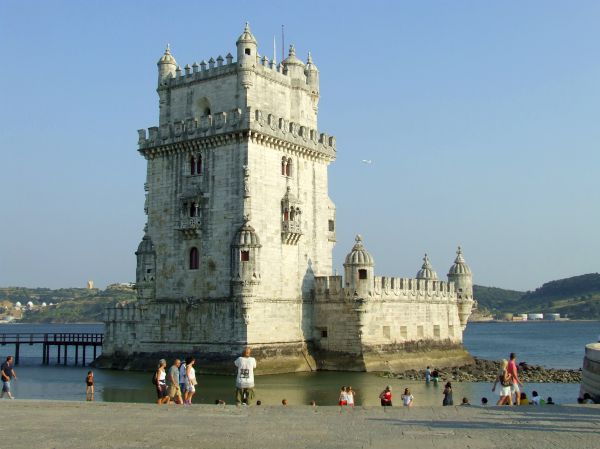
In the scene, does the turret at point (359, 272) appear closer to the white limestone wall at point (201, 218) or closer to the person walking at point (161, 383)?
the white limestone wall at point (201, 218)

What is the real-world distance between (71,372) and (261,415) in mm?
39280

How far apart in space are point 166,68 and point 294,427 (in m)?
39.2

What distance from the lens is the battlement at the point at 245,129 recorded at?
48594 millimetres

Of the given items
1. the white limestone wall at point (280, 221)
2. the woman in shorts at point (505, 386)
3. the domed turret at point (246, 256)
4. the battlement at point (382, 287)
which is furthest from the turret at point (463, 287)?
the woman in shorts at point (505, 386)

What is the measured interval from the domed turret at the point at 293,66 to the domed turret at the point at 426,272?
18563mm

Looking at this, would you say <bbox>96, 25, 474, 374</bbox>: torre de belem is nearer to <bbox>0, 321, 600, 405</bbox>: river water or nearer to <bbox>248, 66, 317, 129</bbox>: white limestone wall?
<bbox>248, 66, 317, 129</bbox>: white limestone wall

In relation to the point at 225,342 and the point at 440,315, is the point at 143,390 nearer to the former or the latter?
the point at 225,342

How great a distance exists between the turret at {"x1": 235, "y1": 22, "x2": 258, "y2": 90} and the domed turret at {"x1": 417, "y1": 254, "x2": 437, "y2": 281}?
22.3 metres

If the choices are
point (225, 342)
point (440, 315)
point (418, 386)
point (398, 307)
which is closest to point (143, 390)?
point (225, 342)

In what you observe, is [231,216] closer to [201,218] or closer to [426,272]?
[201,218]

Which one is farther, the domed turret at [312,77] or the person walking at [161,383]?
the domed turret at [312,77]

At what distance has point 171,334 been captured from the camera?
50.4 meters

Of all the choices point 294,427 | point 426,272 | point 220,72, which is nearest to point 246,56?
point 220,72

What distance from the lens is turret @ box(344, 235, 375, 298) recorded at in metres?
50.6
